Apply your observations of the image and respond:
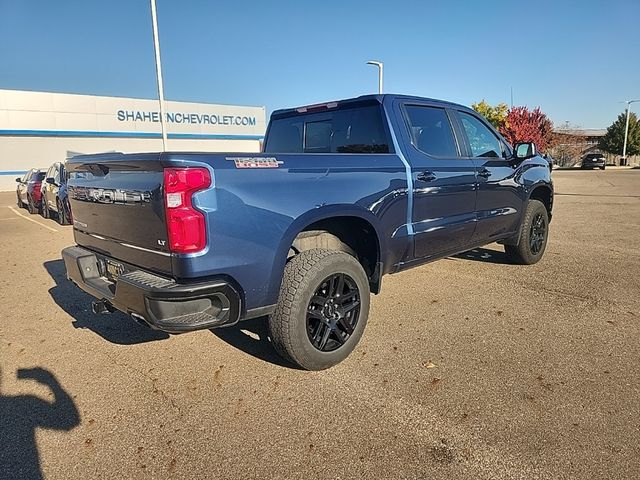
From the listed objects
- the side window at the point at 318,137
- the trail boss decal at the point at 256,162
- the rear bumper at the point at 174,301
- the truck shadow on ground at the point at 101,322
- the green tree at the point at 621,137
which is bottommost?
the truck shadow on ground at the point at 101,322

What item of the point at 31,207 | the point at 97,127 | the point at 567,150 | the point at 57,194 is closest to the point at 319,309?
the point at 57,194

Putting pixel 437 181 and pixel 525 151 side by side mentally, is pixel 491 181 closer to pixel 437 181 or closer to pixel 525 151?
pixel 525 151

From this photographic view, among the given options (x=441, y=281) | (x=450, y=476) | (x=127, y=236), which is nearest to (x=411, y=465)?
(x=450, y=476)

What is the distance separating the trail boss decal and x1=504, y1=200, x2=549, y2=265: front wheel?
399 cm

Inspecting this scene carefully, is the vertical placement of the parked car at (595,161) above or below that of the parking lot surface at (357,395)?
above

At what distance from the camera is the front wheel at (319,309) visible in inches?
118

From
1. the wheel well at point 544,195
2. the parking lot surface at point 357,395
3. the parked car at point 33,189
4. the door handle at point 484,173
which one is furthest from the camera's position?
the parked car at point 33,189

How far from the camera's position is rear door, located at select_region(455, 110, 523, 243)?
4.78 meters

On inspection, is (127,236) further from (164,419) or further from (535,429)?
(535,429)

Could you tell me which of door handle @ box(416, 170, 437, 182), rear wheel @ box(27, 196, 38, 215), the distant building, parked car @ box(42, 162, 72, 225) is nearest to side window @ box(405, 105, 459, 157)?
door handle @ box(416, 170, 437, 182)

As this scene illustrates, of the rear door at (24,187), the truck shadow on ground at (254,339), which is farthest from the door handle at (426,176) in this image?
the rear door at (24,187)

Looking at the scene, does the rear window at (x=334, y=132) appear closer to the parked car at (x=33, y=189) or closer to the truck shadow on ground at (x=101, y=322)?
the truck shadow on ground at (x=101, y=322)

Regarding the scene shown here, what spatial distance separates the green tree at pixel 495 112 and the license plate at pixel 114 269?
162 feet

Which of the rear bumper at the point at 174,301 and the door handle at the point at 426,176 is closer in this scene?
the rear bumper at the point at 174,301
